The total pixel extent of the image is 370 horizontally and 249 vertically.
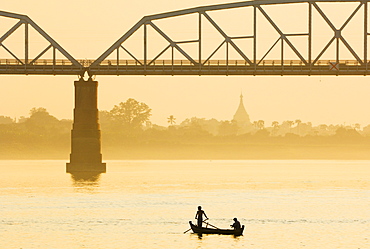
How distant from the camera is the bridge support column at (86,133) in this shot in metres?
134

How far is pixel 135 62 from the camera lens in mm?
137375

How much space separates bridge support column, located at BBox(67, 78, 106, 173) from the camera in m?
134
